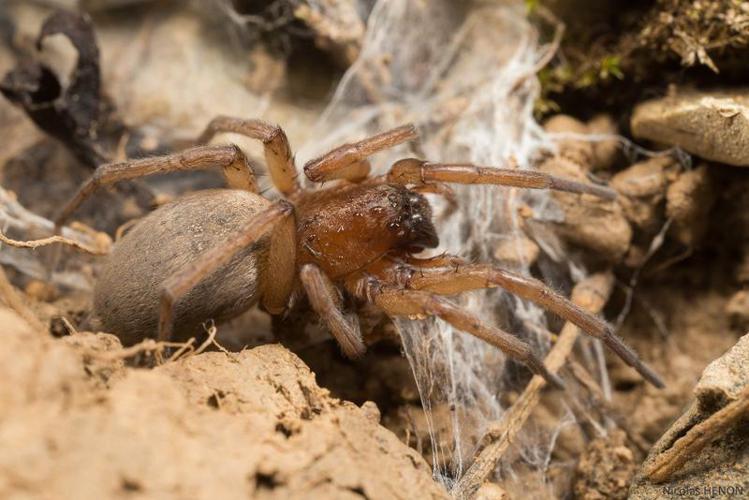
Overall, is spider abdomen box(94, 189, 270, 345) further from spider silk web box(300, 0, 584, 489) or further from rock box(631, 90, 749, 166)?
rock box(631, 90, 749, 166)

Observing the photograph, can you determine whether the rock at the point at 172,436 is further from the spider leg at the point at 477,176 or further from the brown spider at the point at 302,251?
the spider leg at the point at 477,176

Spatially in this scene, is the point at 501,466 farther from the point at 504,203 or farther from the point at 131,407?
the point at 131,407

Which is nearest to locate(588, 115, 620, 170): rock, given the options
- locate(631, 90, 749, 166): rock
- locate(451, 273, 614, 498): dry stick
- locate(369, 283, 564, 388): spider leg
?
locate(631, 90, 749, 166): rock

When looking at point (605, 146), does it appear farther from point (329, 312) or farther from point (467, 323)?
point (329, 312)

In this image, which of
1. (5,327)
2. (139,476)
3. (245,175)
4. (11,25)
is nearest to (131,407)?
(139,476)

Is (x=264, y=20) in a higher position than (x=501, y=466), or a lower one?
higher

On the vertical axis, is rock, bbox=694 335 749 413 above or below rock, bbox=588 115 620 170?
below
